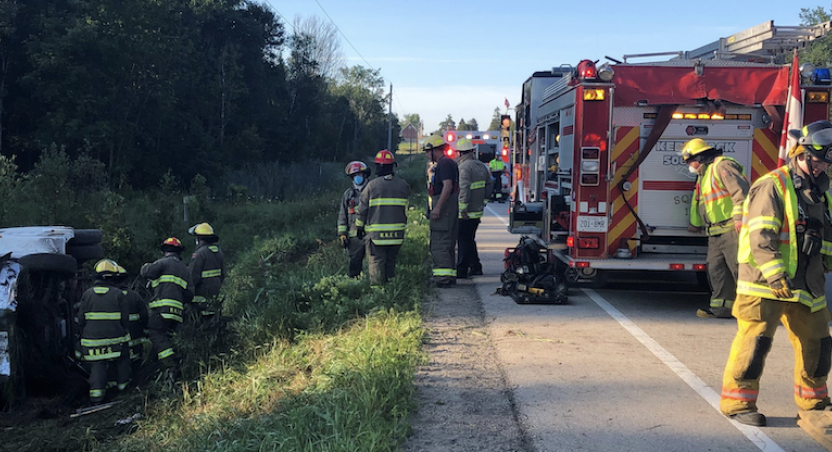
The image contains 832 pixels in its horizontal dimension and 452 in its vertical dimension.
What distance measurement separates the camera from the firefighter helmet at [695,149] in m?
7.14

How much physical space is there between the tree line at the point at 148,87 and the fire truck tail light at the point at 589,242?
17.1 metres

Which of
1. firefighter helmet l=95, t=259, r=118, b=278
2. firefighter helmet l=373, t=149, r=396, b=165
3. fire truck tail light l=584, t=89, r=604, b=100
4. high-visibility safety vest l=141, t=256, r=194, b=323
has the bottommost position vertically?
high-visibility safety vest l=141, t=256, r=194, b=323

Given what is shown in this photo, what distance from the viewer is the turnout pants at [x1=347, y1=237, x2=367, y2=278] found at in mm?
9156

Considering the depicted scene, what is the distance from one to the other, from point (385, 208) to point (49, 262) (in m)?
→ 3.50

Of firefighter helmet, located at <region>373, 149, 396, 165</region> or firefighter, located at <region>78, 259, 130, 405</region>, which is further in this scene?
firefighter helmet, located at <region>373, 149, 396, 165</region>

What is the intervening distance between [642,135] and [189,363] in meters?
5.26

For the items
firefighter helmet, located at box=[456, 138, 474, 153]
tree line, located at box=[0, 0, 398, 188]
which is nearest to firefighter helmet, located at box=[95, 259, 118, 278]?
firefighter helmet, located at box=[456, 138, 474, 153]

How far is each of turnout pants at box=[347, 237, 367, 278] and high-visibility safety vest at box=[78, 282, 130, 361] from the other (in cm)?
298

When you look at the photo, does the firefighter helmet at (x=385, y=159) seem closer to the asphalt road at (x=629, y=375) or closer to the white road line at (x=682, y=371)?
the asphalt road at (x=629, y=375)

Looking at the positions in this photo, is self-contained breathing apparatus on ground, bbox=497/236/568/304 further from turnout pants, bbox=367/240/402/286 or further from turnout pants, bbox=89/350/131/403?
turnout pants, bbox=89/350/131/403

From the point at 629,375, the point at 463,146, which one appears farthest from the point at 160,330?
the point at 629,375

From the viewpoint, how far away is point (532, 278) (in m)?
8.24

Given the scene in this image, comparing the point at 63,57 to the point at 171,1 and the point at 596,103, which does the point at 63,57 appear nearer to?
the point at 171,1

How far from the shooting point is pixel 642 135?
7625 mm
